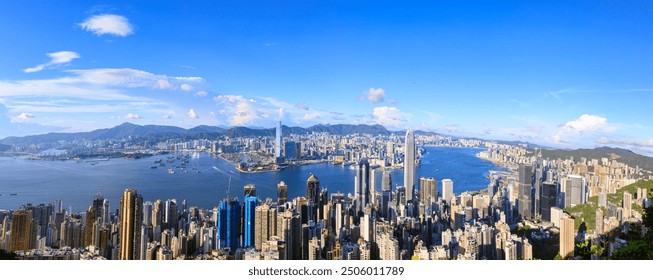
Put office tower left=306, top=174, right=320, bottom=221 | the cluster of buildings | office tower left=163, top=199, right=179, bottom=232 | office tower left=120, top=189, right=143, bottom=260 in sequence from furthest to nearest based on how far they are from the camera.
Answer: office tower left=306, top=174, right=320, bottom=221
office tower left=163, top=199, right=179, bottom=232
office tower left=120, top=189, right=143, bottom=260
the cluster of buildings

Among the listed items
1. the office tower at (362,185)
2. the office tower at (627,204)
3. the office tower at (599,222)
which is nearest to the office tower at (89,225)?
the office tower at (362,185)

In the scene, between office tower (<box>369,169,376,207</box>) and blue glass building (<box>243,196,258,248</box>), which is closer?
blue glass building (<box>243,196,258,248</box>)

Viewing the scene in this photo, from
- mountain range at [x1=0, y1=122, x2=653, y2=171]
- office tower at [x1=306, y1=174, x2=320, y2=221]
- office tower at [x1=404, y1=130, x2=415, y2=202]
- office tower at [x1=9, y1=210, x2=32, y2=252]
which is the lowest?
office tower at [x1=9, y1=210, x2=32, y2=252]

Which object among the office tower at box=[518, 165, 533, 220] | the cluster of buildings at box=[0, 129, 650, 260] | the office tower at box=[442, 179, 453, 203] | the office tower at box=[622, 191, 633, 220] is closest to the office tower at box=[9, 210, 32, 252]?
the cluster of buildings at box=[0, 129, 650, 260]

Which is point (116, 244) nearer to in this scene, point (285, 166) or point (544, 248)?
point (285, 166)

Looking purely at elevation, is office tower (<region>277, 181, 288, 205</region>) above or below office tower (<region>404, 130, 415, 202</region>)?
below

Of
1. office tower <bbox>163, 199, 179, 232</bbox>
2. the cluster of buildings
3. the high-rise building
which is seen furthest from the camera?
the high-rise building

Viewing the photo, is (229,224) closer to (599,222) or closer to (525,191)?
(525,191)

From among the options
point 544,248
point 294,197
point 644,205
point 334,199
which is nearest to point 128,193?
point 294,197

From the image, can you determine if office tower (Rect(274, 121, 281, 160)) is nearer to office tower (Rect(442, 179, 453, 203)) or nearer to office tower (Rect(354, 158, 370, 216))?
office tower (Rect(354, 158, 370, 216))
